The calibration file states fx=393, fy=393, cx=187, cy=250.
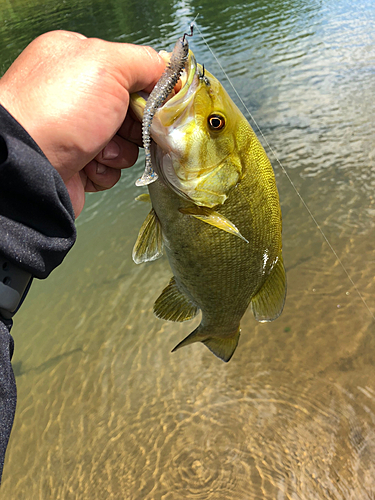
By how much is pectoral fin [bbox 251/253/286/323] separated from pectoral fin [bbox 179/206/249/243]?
1.49 feet

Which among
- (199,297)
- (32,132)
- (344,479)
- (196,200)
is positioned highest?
(32,132)

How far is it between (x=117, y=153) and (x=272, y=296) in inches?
48.2

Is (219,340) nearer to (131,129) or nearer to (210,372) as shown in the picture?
(131,129)

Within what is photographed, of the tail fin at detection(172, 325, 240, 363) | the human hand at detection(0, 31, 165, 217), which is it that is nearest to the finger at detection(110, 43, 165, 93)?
the human hand at detection(0, 31, 165, 217)

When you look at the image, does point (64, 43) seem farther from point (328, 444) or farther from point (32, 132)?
point (328, 444)

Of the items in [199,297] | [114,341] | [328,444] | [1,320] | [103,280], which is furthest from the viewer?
[103,280]

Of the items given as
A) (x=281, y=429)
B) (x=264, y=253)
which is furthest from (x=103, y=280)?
(x=264, y=253)

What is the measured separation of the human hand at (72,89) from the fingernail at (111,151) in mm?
346

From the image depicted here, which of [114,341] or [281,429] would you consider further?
[114,341]

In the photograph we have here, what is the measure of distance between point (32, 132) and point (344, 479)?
3.66 m

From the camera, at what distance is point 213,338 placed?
2.54 metres

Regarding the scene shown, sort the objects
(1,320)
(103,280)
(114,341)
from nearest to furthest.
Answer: (1,320), (114,341), (103,280)

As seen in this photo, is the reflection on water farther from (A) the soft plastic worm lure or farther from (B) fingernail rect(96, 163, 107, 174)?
(A) the soft plastic worm lure

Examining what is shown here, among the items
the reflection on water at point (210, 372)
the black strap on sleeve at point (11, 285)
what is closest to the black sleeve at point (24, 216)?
the black strap on sleeve at point (11, 285)
